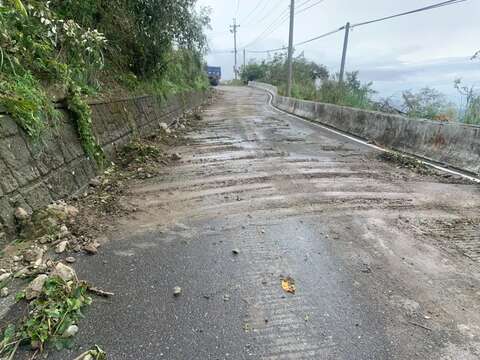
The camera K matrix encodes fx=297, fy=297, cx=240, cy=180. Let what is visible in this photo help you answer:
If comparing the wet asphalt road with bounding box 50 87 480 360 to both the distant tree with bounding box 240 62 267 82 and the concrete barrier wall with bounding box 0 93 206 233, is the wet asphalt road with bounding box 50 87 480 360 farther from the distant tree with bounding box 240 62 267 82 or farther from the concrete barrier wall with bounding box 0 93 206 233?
the distant tree with bounding box 240 62 267 82

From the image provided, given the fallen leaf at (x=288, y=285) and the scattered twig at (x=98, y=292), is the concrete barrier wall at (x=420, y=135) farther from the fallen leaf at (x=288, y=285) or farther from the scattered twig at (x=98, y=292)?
the scattered twig at (x=98, y=292)

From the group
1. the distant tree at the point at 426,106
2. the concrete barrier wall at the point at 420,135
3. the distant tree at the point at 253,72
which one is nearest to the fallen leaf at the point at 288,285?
the concrete barrier wall at the point at 420,135

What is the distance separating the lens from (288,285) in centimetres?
231

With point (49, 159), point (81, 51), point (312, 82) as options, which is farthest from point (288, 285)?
point (312, 82)

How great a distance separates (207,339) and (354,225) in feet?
6.80

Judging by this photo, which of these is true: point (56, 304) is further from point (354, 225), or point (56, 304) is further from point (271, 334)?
point (354, 225)

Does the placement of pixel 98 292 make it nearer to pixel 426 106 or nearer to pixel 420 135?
pixel 420 135

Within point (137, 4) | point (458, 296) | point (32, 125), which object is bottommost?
point (458, 296)

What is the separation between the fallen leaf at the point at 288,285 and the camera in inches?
88.9

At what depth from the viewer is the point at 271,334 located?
187 centimetres

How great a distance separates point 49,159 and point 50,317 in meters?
2.20

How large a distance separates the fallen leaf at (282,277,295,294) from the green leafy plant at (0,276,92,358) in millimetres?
1425

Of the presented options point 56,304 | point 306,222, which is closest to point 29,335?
point 56,304

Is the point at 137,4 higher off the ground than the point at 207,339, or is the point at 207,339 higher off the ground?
the point at 137,4
